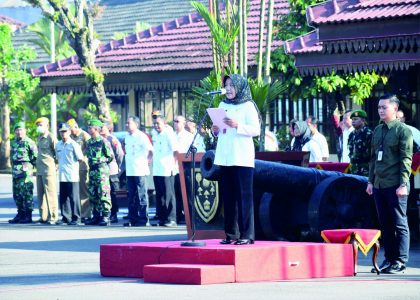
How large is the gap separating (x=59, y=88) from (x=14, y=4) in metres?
53.0

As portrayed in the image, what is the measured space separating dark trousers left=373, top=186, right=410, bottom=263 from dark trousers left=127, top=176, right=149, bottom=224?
900cm

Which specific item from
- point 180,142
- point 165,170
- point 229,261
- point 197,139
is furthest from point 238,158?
point 180,142

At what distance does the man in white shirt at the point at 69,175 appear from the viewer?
23.2 metres

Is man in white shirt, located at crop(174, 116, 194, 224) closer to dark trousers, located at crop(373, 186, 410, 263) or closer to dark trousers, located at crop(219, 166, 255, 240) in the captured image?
dark trousers, located at crop(219, 166, 255, 240)

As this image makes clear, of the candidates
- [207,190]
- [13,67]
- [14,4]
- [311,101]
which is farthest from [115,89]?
[14,4]

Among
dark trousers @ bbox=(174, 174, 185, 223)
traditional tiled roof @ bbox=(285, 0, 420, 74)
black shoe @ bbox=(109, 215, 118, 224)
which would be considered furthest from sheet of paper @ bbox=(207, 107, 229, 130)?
black shoe @ bbox=(109, 215, 118, 224)

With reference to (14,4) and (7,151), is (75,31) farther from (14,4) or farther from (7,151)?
(14,4)

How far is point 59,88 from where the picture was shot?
31688 mm

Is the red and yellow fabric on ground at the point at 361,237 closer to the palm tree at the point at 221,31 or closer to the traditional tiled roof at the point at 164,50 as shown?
the palm tree at the point at 221,31

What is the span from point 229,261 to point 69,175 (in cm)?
1089

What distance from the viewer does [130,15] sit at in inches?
2217

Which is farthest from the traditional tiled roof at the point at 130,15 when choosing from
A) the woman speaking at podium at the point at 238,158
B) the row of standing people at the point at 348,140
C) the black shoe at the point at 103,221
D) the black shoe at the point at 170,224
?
the woman speaking at podium at the point at 238,158

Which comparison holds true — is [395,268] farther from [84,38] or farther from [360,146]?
[84,38]

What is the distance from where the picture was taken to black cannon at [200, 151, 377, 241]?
628 inches
